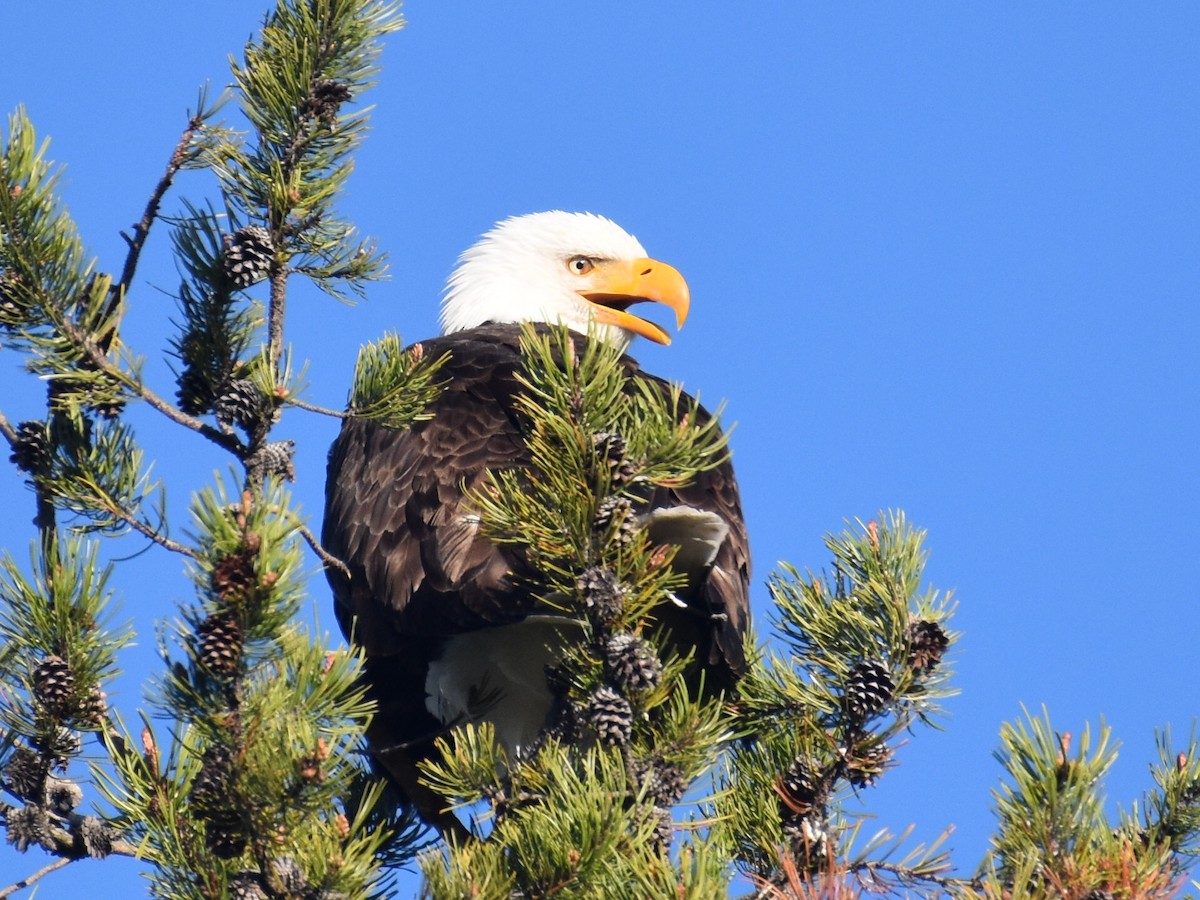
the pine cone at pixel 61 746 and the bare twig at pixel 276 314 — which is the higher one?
the bare twig at pixel 276 314

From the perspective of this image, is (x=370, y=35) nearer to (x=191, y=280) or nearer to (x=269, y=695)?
(x=191, y=280)

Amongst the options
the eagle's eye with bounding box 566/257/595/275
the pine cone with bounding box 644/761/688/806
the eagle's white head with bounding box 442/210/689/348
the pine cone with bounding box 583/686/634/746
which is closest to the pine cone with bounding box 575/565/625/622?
the pine cone with bounding box 583/686/634/746

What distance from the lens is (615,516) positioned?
2926mm


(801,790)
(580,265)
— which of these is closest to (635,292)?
(580,265)

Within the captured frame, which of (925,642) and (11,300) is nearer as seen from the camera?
(11,300)

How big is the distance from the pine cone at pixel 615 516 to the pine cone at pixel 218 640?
2.52 ft

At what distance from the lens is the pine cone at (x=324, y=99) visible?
9.96 feet

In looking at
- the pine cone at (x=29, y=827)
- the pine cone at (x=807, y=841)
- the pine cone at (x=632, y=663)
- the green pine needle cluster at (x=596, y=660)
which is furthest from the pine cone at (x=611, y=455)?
the pine cone at (x=29, y=827)

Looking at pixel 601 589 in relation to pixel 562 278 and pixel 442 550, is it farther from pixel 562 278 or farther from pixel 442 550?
pixel 562 278

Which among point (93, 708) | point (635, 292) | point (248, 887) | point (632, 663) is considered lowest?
point (248, 887)

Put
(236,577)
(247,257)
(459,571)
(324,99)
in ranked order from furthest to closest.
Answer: (459,571) < (324,99) < (247,257) < (236,577)

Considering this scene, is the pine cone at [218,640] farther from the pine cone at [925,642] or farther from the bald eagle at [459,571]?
the pine cone at [925,642]

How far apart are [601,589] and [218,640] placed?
2.72 feet

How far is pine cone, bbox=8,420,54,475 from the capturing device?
9.70ft
